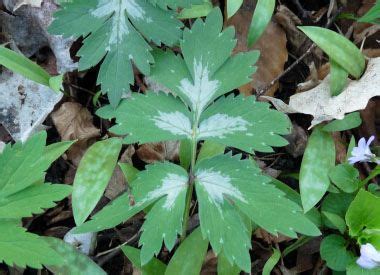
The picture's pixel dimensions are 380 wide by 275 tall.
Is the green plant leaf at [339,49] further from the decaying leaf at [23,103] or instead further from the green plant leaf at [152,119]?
the decaying leaf at [23,103]

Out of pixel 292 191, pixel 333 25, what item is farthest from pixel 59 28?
pixel 333 25

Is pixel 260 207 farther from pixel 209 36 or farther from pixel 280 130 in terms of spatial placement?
pixel 209 36

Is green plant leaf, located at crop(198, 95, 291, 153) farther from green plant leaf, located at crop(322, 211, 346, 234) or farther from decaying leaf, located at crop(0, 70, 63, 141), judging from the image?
decaying leaf, located at crop(0, 70, 63, 141)

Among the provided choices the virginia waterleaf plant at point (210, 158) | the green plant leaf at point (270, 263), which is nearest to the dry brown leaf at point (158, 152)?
the virginia waterleaf plant at point (210, 158)

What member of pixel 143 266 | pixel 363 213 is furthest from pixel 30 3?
pixel 363 213

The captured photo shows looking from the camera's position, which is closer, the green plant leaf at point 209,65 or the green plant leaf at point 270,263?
the green plant leaf at point 209,65

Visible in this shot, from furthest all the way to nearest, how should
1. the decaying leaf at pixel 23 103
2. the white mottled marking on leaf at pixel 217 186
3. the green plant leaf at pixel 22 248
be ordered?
1. the decaying leaf at pixel 23 103
2. the white mottled marking on leaf at pixel 217 186
3. the green plant leaf at pixel 22 248
